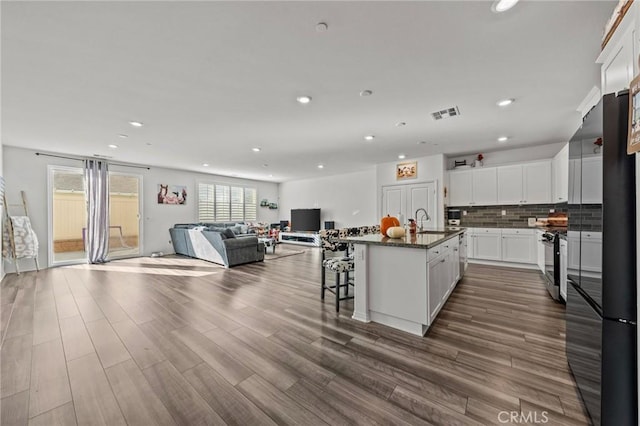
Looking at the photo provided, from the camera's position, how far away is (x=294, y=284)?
13.6 ft

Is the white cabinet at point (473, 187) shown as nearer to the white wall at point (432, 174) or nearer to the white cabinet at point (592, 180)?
the white wall at point (432, 174)

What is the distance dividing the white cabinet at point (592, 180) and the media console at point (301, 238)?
24.1ft

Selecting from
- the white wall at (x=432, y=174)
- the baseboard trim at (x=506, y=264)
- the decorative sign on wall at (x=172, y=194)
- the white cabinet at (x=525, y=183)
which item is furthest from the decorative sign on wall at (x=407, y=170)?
the decorative sign on wall at (x=172, y=194)

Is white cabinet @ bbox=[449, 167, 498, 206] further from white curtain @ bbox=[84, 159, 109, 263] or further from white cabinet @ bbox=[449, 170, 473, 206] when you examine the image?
white curtain @ bbox=[84, 159, 109, 263]

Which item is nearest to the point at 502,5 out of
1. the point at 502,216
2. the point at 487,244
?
the point at 487,244

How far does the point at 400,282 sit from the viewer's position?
99.7 inches

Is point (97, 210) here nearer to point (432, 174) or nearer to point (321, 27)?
point (321, 27)

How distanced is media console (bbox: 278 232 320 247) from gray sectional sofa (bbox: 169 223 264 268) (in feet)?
9.47

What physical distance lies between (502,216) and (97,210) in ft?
32.1

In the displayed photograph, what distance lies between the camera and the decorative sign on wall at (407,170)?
20.7 ft

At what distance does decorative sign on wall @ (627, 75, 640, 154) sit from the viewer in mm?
1051

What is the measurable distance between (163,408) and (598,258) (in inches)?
107

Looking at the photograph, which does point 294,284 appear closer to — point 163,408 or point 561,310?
point 163,408

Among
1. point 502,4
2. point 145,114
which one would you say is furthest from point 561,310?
point 145,114
